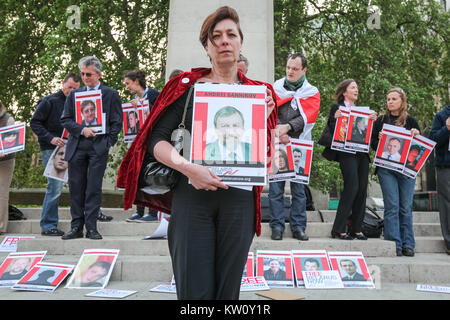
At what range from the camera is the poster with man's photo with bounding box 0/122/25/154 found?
6.02 meters

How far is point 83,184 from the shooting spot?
533 cm

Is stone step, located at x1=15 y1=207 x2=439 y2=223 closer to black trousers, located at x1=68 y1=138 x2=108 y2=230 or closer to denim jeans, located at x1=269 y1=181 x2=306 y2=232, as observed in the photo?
denim jeans, located at x1=269 y1=181 x2=306 y2=232

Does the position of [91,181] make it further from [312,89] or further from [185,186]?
[185,186]

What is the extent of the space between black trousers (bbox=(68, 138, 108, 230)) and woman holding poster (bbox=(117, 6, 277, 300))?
3341mm

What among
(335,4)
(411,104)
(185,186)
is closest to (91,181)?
(185,186)

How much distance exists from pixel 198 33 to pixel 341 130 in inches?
147

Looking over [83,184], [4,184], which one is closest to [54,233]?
[83,184]

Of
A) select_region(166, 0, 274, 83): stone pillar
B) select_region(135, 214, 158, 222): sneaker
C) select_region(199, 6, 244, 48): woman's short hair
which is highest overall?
select_region(166, 0, 274, 83): stone pillar

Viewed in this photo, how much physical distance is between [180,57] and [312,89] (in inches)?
137

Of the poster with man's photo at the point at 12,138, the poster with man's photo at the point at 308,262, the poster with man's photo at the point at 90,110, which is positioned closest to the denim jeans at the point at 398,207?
the poster with man's photo at the point at 308,262

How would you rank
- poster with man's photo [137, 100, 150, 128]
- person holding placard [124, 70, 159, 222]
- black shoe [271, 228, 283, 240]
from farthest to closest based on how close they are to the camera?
person holding placard [124, 70, 159, 222], poster with man's photo [137, 100, 150, 128], black shoe [271, 228, 283, 240]

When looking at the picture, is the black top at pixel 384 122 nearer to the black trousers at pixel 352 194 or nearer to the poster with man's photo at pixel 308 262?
the black trousers at pixel 352 194

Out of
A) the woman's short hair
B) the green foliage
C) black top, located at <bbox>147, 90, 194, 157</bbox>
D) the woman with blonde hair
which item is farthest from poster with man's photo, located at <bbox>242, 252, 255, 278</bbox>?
the green foliage

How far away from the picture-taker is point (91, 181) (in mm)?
5242
